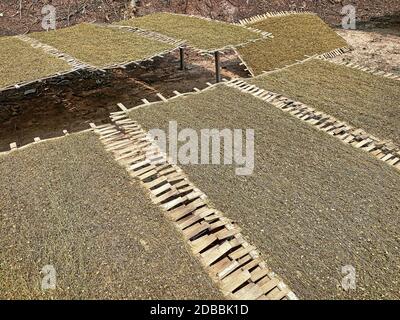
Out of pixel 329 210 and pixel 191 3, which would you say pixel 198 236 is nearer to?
pixel 329 210

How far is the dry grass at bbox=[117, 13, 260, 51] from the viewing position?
12.6 m

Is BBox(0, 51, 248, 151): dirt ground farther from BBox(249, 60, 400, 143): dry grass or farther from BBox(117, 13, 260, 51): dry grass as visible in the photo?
BBox(249, 60, 400, 143): dry grass

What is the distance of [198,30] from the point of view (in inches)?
557

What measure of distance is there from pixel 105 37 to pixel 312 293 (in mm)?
12424

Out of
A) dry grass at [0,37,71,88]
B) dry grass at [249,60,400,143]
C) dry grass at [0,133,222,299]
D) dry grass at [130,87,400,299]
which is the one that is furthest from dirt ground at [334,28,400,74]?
dry grass at [0,133,222,299]

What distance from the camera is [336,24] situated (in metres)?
22.6

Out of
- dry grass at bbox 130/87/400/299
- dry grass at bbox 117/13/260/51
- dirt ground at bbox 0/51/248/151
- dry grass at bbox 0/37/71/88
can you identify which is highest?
dry grass at bbox 117/13/260/51

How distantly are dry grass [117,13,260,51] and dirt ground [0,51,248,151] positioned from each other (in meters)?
1.95

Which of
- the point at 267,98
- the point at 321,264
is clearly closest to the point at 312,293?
the point at 321,264

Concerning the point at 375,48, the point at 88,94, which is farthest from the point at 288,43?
the point at 88,94

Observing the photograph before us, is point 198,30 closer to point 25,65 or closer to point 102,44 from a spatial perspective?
point 102,44

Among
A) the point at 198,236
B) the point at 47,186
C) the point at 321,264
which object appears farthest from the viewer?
the point at 47,186

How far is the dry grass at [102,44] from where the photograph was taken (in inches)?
452
